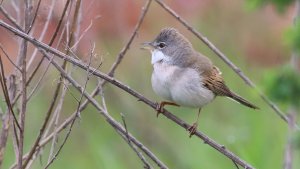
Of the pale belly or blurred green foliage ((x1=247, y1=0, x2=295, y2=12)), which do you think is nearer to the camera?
blurred green foliage ((x1=247, y1=0, x2=295, y2=12))

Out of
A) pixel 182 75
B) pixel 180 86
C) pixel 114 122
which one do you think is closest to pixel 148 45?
pixel 182 75

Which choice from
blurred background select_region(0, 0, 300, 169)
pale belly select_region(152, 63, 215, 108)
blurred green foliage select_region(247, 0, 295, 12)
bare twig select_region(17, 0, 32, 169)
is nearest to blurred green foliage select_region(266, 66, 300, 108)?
blurred green foliage select_region(247, 0, 295, 12)

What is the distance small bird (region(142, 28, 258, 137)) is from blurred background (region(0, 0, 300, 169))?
0.70m

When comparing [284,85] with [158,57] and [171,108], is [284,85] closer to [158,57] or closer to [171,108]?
[158,57]

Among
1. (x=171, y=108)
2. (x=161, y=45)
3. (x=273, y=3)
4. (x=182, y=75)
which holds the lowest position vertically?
(x=171, y=108)

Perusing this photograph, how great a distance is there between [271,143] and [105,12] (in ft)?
6.41

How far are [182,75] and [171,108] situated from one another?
2.87m

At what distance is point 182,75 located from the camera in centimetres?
438

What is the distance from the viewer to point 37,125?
7387mm

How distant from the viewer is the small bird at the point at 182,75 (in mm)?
4234

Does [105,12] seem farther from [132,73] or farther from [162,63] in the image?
[162,63]

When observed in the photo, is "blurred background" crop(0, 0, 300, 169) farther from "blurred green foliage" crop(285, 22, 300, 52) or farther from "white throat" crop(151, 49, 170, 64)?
"blurred green foliage" crop(285, 22, 300, 52)

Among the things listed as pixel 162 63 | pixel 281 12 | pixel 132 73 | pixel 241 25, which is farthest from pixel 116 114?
pixel 281 12

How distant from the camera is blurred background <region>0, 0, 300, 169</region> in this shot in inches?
236
